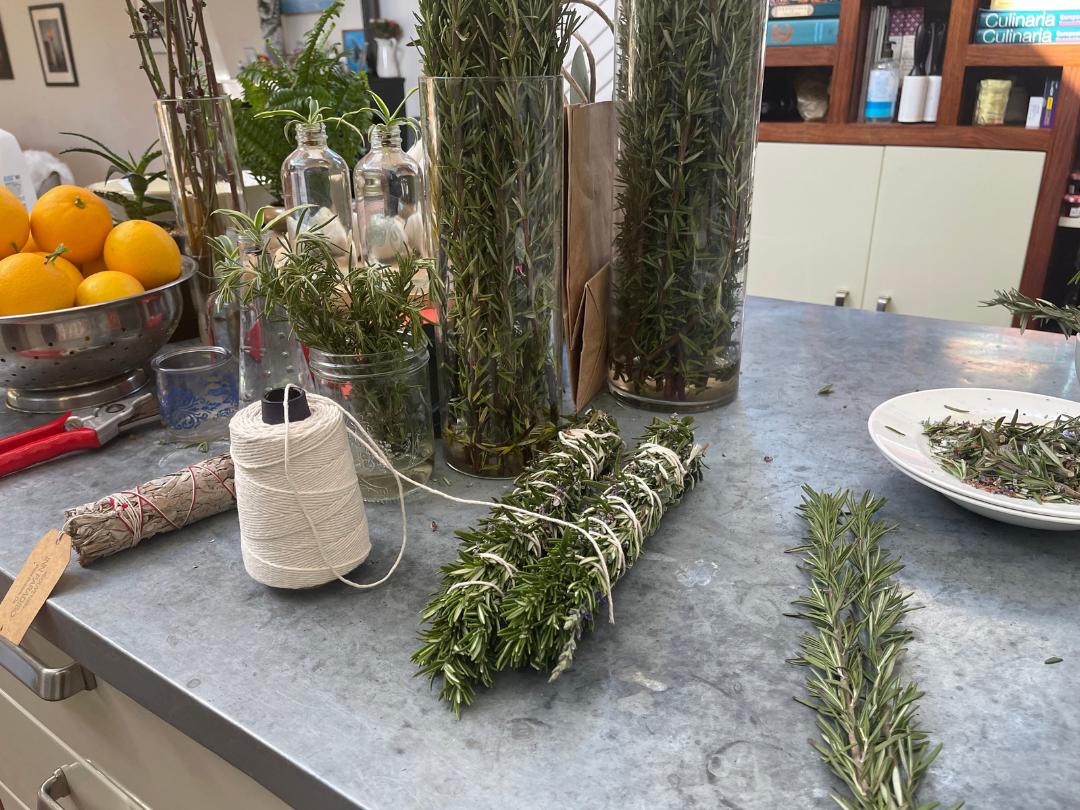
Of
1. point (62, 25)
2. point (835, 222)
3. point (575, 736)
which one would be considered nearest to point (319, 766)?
point (575, 736)

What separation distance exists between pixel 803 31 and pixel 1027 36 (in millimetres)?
598

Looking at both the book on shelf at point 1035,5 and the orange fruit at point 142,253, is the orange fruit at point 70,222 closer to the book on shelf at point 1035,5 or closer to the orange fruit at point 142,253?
the orange fruit at point 142,253

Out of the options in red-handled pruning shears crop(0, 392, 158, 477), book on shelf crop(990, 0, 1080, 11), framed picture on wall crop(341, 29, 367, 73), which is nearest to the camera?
red-handled pruning shears crop(0, 392, 158, 477)

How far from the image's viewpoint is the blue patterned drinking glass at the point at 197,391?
0.79 metres

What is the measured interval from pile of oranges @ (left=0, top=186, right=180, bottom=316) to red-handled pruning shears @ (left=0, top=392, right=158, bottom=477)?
0.11 m

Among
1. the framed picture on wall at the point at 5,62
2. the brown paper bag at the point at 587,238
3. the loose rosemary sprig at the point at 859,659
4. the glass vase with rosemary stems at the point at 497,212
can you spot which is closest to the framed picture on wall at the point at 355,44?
the framed picture on wall at the point at 5,62

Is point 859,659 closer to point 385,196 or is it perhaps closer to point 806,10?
point 385,196

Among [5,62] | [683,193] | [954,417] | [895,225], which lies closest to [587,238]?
[683,193]

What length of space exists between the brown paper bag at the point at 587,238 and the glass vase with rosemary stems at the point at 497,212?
0.28 ft

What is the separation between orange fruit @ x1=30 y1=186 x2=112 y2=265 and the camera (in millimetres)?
876

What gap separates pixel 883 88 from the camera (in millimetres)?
2367

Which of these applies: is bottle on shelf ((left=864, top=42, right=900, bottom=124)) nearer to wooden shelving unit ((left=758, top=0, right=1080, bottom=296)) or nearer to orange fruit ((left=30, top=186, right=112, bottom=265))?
wooden shelving unit ((left=758, top=0, right=1080, bottom=296))

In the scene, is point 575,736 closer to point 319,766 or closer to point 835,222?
point 319,766

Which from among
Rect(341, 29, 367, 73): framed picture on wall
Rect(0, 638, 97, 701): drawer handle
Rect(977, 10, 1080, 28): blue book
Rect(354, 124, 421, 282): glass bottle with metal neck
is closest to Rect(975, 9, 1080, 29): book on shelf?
Rect(977, 10, 1080, 28): blue book
